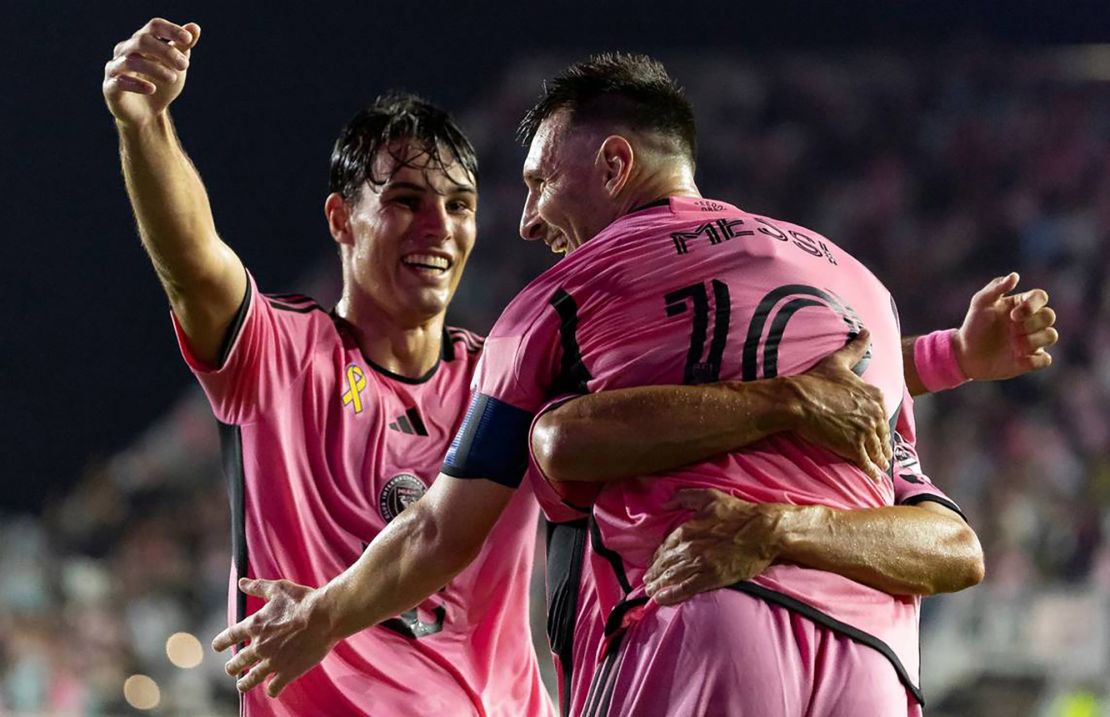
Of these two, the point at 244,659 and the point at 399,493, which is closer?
the point at 244,659

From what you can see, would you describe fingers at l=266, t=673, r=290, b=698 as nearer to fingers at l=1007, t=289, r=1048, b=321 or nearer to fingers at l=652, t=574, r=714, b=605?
fingers at l=652, t=574, r=714, b=605

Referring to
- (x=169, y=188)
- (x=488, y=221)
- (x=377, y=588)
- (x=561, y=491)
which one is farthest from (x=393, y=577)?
(x=488, y=221)

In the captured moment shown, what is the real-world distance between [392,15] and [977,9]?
3.93m

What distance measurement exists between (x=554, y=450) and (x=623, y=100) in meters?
0.77

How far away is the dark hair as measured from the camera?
329cm

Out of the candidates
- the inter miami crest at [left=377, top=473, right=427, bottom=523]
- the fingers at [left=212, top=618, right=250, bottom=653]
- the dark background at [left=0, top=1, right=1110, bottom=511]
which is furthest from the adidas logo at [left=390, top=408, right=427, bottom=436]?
the dark background at [left=0, top=1, right=1110, bottom=511]

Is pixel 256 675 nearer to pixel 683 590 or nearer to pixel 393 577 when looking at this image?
pixel 393 577

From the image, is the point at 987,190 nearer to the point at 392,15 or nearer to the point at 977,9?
the point at 977,9

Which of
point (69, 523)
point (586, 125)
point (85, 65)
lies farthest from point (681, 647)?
point (85, 65)

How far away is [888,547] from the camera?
1996mm

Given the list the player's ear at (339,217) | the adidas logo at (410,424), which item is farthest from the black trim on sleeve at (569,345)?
the player's ear at (339,217)

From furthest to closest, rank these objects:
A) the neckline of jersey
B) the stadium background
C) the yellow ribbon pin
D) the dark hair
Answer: the stadium background → the dark hair → the neckline of jersey → the yellow ribbon pin

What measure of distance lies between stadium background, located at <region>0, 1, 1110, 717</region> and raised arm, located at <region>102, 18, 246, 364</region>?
4982 millimetres

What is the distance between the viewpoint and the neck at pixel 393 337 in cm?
321
